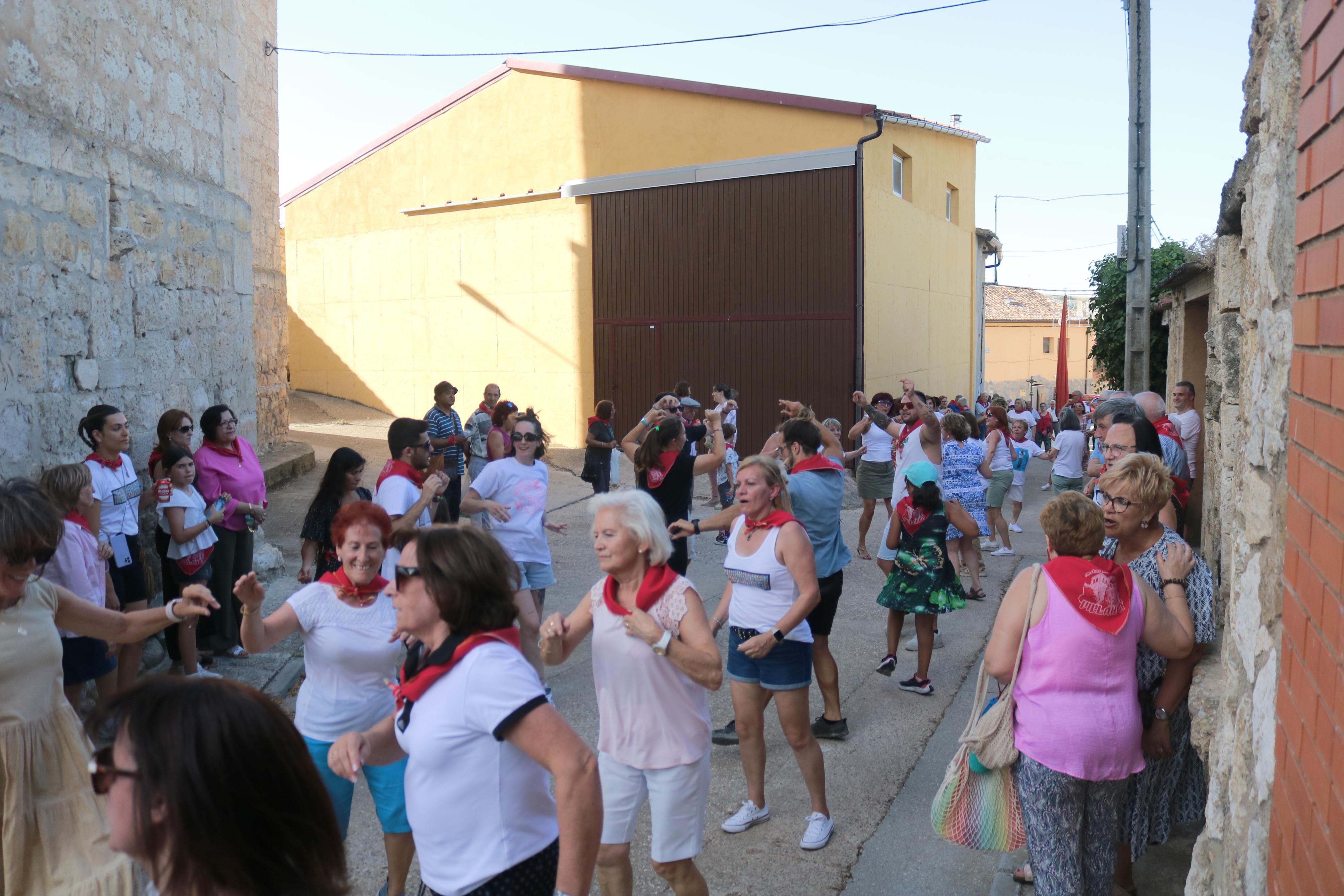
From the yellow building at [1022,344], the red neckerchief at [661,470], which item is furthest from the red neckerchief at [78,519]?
the yellow building at [1022,344]

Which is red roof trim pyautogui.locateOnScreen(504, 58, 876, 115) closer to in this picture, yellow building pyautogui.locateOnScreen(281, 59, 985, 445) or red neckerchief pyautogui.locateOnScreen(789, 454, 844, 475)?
yellow building pyautogui.locateOnScreen(281, 59, 985, 445)

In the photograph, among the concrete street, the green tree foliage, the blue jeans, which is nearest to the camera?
the blue jeans

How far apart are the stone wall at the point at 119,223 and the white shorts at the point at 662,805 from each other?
369cm

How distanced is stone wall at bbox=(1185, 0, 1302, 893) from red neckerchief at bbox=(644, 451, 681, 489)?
3.95m

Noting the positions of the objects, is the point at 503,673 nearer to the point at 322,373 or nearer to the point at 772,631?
the point at 772,631

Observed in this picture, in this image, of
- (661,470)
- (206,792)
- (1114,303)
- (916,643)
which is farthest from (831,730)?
(1114,303)

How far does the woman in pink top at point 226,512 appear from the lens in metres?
6.32

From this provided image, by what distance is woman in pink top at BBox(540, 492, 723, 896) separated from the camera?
3.24 metres

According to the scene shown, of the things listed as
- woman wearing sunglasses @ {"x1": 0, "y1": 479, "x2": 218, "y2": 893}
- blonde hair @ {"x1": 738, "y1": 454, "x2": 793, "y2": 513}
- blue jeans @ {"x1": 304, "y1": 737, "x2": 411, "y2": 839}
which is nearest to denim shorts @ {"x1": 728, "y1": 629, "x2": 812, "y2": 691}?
blonde hair @ {"x1": 738, "y1": 454, "x2": 793, "y2": 513}

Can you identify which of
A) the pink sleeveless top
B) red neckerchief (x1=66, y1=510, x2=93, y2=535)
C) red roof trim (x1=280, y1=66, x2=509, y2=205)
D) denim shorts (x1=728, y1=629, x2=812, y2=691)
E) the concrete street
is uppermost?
red roof trim (x1=280, y1=66, x2=509, y2=205)

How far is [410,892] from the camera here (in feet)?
12.5

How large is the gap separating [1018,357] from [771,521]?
147 ft

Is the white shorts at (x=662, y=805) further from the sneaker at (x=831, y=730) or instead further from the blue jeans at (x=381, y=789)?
the sneaker at (x=831, y=730)

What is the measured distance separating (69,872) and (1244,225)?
4050 millimetres
